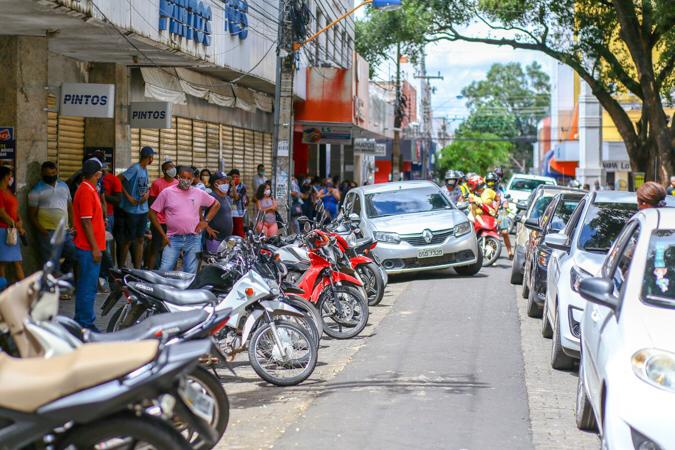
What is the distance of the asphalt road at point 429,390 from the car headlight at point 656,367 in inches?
65.7

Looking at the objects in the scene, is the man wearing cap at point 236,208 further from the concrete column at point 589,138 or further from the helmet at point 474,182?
the concrete column at point 589,138

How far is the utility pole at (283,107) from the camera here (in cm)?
1948

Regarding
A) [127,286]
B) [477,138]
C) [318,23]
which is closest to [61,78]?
[127,286]

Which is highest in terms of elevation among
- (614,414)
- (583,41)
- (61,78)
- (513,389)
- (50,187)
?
(583,41)

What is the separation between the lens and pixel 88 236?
10.7m

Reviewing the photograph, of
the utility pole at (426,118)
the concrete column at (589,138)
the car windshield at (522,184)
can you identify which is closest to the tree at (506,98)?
the utility pole at (426,118)

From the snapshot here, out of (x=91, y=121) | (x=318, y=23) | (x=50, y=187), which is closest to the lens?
(x=50, y=187)

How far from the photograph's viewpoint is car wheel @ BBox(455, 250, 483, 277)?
60.1ft

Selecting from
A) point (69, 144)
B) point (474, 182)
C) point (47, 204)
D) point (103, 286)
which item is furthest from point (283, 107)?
point (47, 204)

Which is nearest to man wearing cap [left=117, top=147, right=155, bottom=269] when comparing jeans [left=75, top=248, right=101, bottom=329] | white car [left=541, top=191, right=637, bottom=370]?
jeans [left=75, top=248, right=101, bottom=329]

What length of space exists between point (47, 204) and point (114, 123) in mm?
4337

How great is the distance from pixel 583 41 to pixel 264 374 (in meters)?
22.3

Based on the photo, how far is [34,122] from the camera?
14.4m

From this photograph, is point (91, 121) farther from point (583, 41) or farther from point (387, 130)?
point (387, 130)
